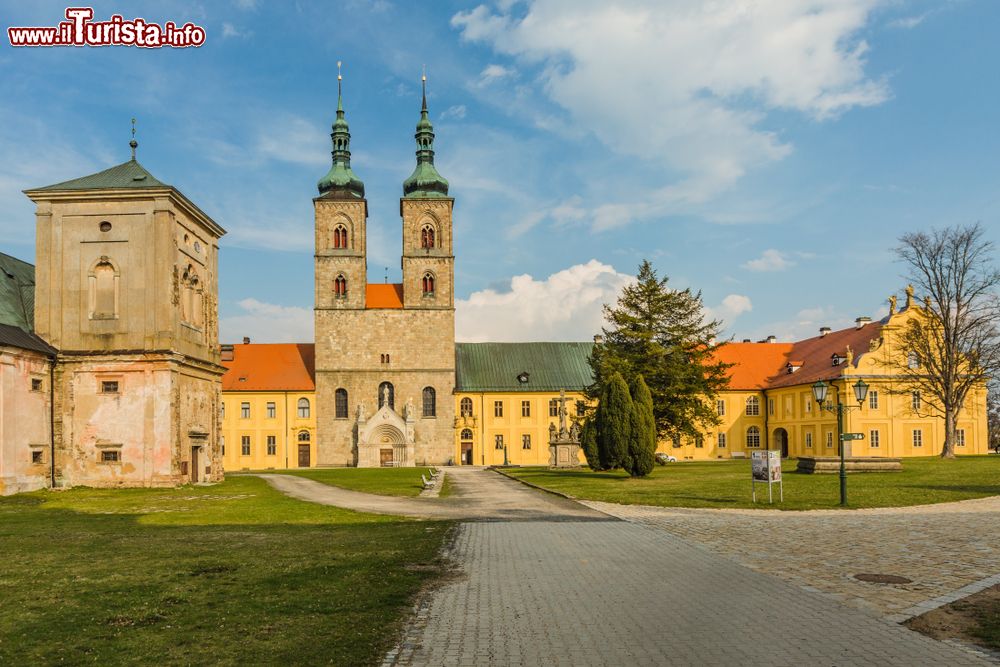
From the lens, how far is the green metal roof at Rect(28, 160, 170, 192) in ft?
111

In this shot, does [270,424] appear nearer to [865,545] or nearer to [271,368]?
[271,368]

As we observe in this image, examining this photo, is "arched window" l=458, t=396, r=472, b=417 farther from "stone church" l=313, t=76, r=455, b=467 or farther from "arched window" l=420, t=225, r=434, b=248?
"arched window" l=420, t=225, r=434, b=248

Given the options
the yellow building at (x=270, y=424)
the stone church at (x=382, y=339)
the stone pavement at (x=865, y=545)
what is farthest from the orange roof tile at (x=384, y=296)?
the stone pavement at (x=865, y=545)

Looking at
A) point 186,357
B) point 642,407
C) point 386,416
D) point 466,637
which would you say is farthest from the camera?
point 386,416

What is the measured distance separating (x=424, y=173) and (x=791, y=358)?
120 ft

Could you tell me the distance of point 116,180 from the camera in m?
34.5

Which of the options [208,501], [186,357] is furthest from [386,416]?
[208,501]

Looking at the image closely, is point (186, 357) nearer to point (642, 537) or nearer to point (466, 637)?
point (642, 537)

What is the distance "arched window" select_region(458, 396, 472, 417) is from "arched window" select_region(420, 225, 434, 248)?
13.6 metres

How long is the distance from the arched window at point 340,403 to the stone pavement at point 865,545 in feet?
147

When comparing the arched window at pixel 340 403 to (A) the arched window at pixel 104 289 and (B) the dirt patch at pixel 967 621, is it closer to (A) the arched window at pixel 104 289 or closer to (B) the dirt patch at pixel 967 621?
(A) the arched window at pixel 104 289

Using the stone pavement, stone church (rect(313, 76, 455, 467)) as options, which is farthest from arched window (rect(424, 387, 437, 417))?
the stone pavement

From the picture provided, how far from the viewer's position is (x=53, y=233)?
33594 millimetres

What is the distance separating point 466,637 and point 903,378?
174ft
